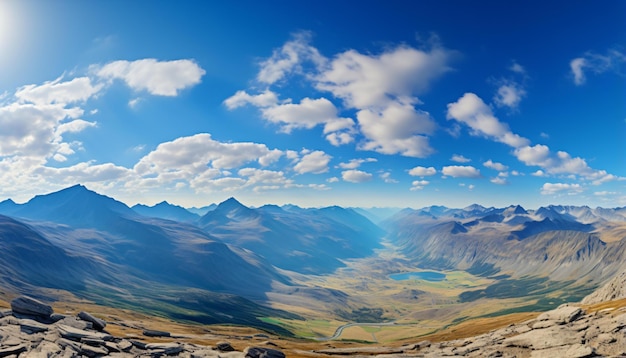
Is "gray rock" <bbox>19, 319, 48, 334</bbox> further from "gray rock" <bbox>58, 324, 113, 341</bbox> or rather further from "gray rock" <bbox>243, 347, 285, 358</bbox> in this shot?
"gray rock" <bbox>243, 347, 285, 358</bbox>

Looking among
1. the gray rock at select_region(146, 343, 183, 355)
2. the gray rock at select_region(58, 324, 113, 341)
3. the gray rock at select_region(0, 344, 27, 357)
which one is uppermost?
the gray rock at select_region(0, 344, 27, 357)

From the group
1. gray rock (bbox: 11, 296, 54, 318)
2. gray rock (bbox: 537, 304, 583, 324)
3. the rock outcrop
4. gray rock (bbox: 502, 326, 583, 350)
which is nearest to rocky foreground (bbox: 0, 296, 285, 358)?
gray rock (bbox: 11, 296, 54, 318)

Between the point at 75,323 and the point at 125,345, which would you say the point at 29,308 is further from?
the point at 125,345

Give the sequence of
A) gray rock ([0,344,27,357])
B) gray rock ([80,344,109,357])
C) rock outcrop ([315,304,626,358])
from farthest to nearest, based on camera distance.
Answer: rock outcrop ([315,304,626,358])
gray rock ([80,344,109,357])
gray rock ([0,344,27,357])

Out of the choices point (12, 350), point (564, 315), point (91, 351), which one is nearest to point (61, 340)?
point (91, 351)

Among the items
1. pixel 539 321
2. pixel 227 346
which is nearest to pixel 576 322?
pixel 539 321

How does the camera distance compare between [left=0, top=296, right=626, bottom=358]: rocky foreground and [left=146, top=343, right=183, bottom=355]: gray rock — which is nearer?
[left=0, top=296, right=626, bottom=358]: rocky foreground

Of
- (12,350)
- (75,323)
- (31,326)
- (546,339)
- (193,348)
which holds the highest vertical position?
(546,339)
